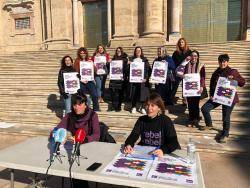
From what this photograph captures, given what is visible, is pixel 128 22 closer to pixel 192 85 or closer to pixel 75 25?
pixel 75 25

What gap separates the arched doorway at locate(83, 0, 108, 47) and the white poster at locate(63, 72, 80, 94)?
11.6 m

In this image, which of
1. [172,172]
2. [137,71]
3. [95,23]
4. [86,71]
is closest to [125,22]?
[95,23]

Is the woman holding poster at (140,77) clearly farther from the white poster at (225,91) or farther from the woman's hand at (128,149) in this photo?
the woman's hand at (128,149)

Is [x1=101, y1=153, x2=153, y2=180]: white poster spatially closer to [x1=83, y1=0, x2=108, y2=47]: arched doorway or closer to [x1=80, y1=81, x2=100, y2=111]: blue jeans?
[x1=80, y1=81, x2=100, y2=111]: blue jeans

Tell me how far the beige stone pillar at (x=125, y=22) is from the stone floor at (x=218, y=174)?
1184 centimetres

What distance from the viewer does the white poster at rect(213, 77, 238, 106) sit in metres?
6.16

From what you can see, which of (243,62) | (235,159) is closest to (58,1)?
(243,62)

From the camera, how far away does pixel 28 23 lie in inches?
833

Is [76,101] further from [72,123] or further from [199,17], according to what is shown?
[199,17]

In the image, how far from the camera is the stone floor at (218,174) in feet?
15.6

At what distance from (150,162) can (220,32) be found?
596 inches

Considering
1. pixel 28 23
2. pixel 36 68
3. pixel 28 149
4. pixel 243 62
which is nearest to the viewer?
pixel 28 149

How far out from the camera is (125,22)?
17.1 m

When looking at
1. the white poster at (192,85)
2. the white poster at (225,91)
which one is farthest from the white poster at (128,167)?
the white poster at (192,85)
